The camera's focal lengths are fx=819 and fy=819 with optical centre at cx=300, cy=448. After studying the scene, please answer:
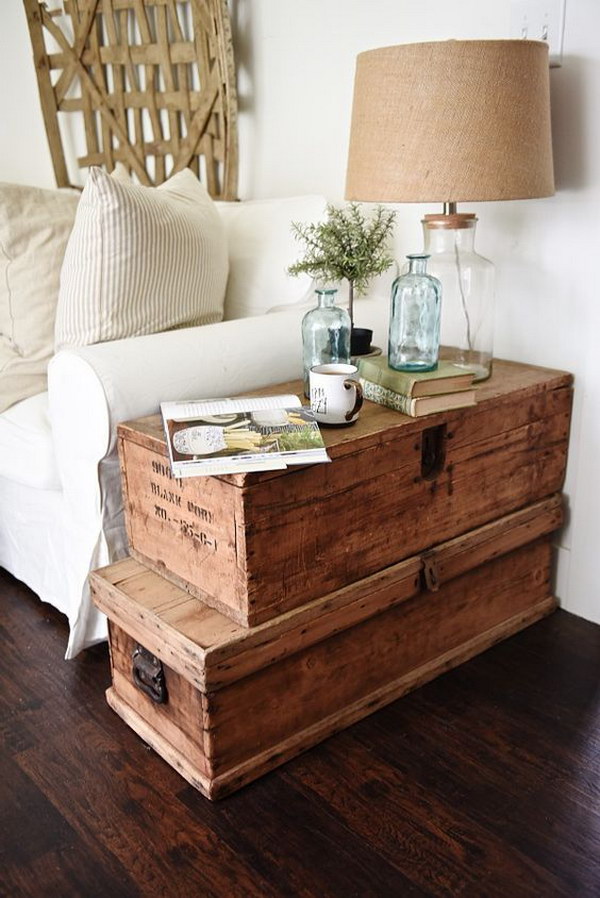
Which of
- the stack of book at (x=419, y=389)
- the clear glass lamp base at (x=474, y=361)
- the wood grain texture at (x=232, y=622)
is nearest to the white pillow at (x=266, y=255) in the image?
the clear glass lamp base at (x=474, y=361)

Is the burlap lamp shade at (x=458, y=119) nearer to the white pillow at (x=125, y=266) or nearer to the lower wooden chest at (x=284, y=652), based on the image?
the white pillow at (x=125, y=266)

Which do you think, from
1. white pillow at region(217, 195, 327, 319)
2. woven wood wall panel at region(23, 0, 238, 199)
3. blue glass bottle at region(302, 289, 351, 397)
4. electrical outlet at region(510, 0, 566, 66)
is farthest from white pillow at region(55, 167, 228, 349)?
electrical outlet at region(510, 0, 566, 66)

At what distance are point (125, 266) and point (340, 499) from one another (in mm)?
639

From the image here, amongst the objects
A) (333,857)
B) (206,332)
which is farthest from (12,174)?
(333,857)

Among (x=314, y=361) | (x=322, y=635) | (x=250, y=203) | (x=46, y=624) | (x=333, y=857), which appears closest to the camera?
(x=333, y=857)

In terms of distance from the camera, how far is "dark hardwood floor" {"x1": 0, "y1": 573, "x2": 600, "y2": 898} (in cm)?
104

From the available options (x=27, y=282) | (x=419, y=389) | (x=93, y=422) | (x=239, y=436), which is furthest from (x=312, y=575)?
(x=27, y=282)

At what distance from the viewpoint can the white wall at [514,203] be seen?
145 centimetres

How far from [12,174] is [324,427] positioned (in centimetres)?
241

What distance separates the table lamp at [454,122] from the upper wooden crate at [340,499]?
0.35 meters

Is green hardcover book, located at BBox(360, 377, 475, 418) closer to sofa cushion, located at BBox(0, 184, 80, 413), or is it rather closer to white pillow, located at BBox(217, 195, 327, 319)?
white pillow, located at BBox(217, 195, 327, 319)

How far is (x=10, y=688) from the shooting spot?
1.44 metres

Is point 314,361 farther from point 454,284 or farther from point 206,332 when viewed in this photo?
point 454,284

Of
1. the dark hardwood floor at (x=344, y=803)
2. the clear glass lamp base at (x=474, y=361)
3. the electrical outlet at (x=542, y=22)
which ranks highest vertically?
the electrical outlet at (x=542, y=22)
